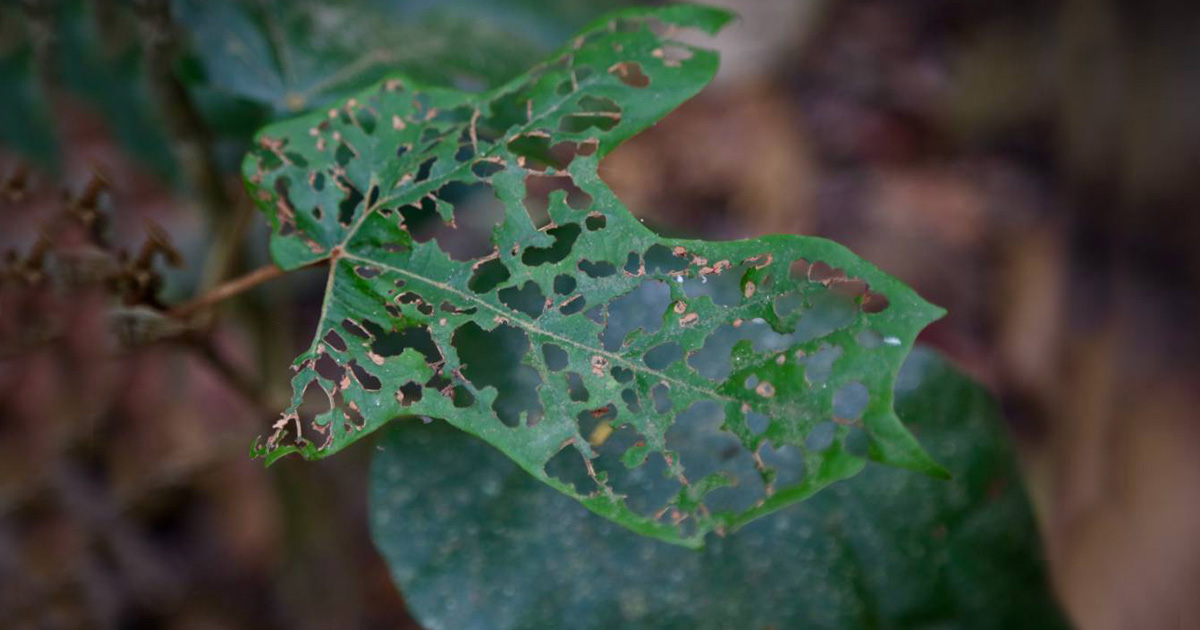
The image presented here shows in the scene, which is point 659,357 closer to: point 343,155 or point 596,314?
point 596,314

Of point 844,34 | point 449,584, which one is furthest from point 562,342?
point 844,34

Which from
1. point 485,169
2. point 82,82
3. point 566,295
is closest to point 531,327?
point 566,295

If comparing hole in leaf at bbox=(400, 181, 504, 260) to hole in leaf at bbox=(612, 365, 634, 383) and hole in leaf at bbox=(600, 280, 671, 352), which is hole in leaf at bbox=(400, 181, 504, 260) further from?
hole in leaf at bbox=(612, 365, 634, 383)

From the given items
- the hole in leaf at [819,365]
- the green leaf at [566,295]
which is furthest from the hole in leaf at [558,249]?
the hole in leaf at [819,365]

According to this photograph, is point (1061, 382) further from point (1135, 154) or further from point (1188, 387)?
point (1135, 154)

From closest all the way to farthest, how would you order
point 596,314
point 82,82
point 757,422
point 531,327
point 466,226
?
point 531,327 → point 757,422 → point 596,314 → point 82,82 → point 466,226
